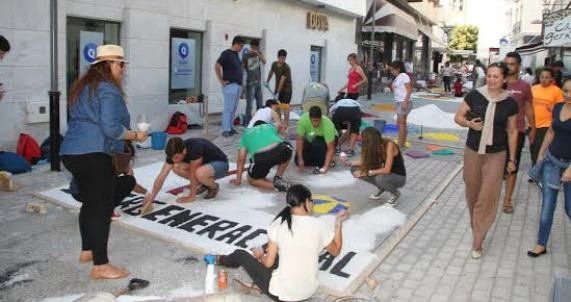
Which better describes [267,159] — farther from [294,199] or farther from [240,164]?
[294,199]

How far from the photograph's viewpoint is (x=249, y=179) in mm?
6910

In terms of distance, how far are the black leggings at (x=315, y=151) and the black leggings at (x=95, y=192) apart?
422 cm

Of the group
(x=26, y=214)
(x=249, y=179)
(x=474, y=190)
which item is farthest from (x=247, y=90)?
(x=474, y=190)

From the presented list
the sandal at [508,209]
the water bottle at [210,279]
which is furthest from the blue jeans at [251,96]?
the water bottle at [210,279]

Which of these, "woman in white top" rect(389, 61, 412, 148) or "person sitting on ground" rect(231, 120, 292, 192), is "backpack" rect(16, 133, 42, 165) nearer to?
"person sitting on ground" rect(231, 120, 292, 192)

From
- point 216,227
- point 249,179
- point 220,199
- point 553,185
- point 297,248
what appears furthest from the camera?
point 249,179

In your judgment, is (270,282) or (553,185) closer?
(270,282)

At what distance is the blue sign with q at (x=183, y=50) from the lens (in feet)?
37.3

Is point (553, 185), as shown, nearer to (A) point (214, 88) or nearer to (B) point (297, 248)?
(B) point (297, 248)

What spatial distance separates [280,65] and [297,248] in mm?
8643

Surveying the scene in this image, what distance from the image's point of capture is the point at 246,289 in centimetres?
387

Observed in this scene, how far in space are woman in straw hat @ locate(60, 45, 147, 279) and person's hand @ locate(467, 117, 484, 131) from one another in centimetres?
277

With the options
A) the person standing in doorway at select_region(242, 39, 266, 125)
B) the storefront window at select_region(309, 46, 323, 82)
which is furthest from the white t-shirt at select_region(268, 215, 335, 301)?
the storefront window at select_region(309, 46, 323, 82)

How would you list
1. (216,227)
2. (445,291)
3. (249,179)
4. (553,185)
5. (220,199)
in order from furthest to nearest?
(249,179)
(220,199)
(216,227)
(553,185)
(445,291)
